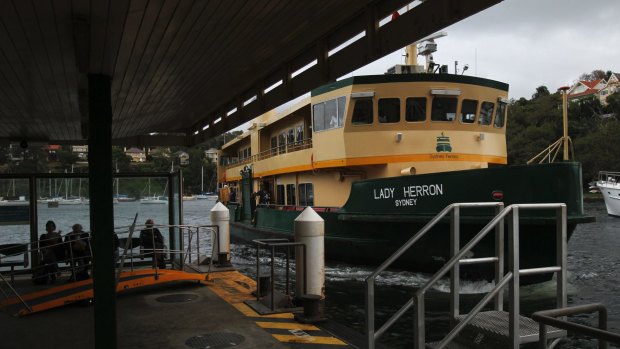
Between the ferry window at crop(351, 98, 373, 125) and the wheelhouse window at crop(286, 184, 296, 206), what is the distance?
15.4 ft

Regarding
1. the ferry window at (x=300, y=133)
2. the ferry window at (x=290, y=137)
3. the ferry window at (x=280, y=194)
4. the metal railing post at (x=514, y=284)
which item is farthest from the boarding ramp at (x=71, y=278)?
the ferry window at (x=290, y=137)

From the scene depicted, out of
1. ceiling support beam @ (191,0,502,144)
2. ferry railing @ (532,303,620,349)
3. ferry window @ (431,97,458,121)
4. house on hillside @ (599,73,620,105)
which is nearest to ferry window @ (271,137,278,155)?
ferry window @ (431,97,458,121)

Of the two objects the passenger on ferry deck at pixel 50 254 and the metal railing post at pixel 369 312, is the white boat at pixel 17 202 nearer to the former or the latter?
the passenger on ferry deck at pixel 50 254

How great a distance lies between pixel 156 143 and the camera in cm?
1145

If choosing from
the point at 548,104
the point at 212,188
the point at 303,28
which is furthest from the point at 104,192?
the point at 212,188

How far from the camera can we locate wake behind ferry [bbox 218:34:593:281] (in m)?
8.98

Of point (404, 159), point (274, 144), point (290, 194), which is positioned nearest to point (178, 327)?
→ point (404, 159)

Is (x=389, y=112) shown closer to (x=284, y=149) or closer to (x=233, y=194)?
(x=284, y=149)

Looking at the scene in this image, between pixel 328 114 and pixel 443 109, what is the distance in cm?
291

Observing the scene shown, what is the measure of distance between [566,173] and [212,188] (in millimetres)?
110339

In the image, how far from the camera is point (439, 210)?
391 inches

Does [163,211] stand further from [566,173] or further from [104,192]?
[566,173]

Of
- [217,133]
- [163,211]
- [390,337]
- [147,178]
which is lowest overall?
[390,337]

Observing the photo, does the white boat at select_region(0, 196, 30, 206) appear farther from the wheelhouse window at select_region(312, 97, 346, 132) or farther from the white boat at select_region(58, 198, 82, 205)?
the wheelhouse window at select_region(312, 97, 346, 132)
